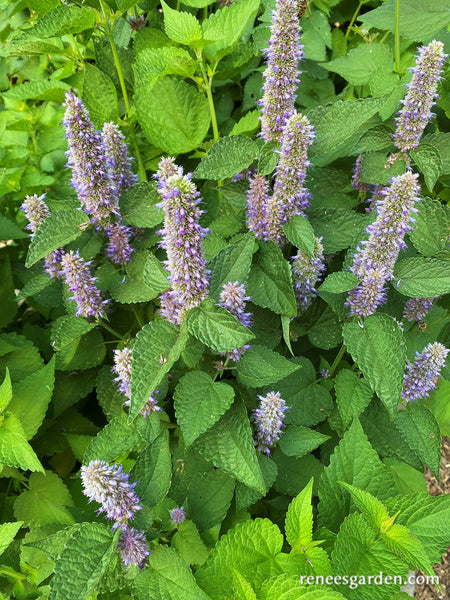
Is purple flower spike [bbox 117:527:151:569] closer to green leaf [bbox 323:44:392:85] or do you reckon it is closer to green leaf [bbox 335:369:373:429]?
green leaf [bbox 335:369:373:429]

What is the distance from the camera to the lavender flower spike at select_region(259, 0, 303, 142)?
1.29m

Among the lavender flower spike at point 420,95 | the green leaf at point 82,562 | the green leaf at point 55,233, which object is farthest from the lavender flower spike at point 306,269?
the green leaf at point 82,562

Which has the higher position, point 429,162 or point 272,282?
point 429,162

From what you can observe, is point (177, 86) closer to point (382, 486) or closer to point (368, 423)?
point (368, 423)

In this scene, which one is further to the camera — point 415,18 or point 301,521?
point 415,18

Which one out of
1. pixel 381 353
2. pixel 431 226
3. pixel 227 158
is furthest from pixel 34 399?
pixel 431 226

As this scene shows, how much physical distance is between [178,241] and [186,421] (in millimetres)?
455

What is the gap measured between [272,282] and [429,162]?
60 cm

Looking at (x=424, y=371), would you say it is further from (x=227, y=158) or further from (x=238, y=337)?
(x=227, y=158)

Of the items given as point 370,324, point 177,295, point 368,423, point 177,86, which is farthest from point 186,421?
point 177,86

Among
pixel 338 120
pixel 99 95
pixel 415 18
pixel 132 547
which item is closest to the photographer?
pixel 132 547

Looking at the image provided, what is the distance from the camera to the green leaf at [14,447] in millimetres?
1357

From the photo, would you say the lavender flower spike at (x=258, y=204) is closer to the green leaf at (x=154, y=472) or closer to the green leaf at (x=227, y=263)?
the green leaf at (x=227, y=263)

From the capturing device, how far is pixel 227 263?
1286 millimetres
